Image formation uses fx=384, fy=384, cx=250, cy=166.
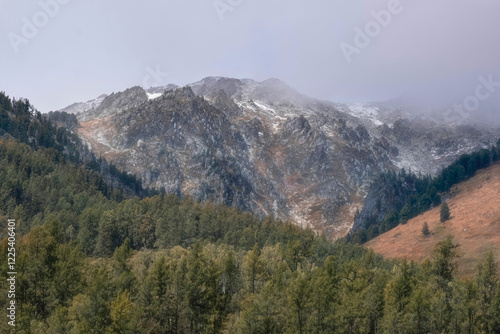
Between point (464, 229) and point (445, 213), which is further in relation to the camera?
point (445, 213)

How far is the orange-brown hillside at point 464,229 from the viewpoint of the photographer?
431ft

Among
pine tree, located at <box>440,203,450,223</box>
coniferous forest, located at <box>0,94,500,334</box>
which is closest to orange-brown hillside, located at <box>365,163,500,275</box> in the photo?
pine tree, located at <box>440,203,450,223</box>

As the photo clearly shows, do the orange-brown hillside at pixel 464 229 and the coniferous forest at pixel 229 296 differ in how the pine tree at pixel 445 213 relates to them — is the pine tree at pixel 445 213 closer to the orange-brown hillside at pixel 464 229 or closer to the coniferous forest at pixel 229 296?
the orange-brown hillside at pixel 464 229

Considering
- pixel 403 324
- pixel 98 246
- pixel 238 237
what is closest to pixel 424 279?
pixel 403 324

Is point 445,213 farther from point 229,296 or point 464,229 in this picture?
point 229,296

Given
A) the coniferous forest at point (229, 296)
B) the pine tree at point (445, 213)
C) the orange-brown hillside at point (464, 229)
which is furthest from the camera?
the pine tree at point (445, 213)

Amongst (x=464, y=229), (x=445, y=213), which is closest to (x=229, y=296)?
(x=464, y=229)

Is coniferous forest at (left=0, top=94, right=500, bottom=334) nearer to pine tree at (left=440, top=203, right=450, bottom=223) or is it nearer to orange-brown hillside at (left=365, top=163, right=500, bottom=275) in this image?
orange-brown hillside at (left=365, top=163, right=500, bottom=275)

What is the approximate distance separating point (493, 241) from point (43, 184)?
156656 mm

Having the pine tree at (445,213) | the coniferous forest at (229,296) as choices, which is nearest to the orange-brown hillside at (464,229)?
the pine tree at (445,213)

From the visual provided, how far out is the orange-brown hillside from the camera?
431 ft

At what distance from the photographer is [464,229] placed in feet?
483

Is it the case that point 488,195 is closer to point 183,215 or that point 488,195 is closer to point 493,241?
point 493,241

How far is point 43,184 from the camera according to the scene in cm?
13400
